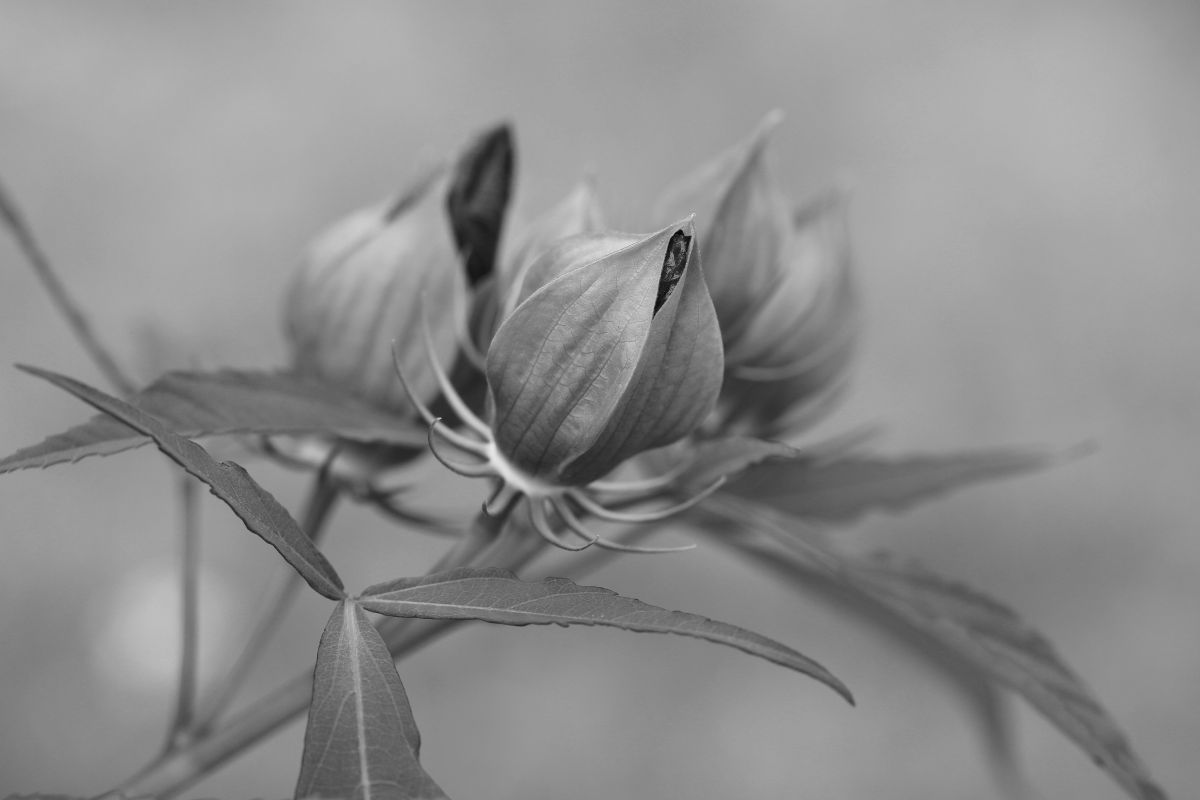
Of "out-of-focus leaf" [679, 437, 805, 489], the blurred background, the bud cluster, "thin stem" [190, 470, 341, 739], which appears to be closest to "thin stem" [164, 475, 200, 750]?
"thin stem" [190, 470, 341, 739]

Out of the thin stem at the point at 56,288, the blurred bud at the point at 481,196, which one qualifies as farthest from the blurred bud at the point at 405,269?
the thin stem at the point at 56,288

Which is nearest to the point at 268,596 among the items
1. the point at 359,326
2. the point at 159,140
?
the point at 359,326

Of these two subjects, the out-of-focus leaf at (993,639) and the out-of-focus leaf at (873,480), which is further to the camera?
the out-of-focus leaf at (873,480)

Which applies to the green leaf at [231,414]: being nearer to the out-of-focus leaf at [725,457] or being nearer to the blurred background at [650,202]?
the out-of-focus leaf at [725,457]

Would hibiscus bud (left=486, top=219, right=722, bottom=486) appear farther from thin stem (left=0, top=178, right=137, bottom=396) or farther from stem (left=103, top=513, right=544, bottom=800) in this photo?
thin stem (left=0, top=178, right=137, bottom=396)

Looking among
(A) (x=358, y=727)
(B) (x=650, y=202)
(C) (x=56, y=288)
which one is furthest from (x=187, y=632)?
(B) (x=650, y=202)

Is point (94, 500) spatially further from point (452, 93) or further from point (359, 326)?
point (359, 326)
